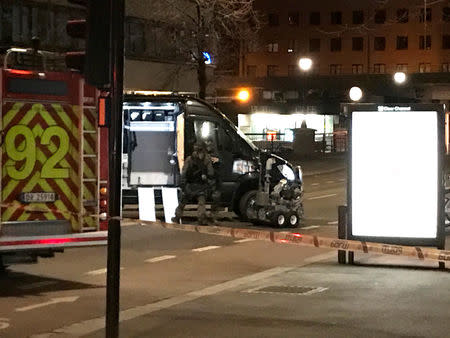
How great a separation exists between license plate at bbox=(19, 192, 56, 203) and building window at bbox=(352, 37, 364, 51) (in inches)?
3503

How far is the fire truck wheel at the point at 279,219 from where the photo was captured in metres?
18.1

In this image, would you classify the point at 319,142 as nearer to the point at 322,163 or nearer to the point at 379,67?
the point at 322,163

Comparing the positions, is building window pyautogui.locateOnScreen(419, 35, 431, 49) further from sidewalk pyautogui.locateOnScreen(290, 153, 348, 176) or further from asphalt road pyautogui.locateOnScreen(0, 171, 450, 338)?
asphalt road pyautogui.locateOnScreen(0, 171, 450, 338)

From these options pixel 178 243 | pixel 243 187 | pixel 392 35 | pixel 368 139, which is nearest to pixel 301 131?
pixel 243 187

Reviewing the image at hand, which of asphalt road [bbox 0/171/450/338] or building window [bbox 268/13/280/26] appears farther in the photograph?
building window [bbox 268/13/280/26]

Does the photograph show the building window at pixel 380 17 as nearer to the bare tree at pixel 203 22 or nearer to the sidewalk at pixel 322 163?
the sidewalk at pixel 322 163

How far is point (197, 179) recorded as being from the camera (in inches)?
699

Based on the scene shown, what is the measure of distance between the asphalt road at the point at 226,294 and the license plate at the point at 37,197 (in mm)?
1137

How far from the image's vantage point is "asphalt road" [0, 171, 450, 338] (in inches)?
338

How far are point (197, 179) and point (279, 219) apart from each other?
192 cm

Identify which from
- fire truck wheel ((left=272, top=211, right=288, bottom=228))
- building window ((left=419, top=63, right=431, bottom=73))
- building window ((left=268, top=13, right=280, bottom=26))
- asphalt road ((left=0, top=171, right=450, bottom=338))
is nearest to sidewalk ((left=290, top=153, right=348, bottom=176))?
fire truck wheel ((left=272, top=211, right=288, bottom=228))

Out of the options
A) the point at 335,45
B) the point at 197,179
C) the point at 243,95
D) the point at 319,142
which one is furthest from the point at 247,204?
the point at 335,45

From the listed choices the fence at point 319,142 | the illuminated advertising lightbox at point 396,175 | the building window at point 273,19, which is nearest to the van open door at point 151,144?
the illuminated advertising lightbox at point 396,175

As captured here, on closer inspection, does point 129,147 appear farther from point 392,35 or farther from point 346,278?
point 392,35
